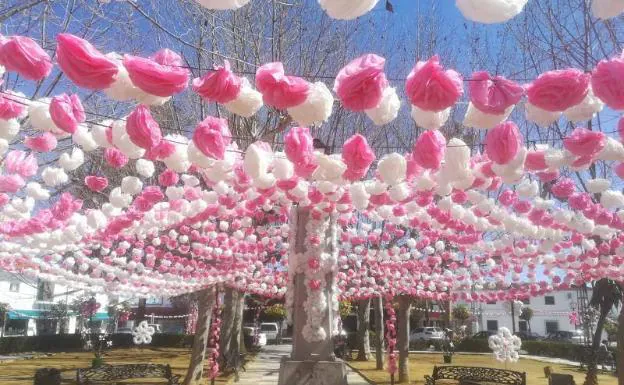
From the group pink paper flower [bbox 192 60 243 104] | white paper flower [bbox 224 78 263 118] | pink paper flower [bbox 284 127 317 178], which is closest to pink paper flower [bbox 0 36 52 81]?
pink paper flower [bbox 192 60 243 104]

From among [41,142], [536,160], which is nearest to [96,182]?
[41,142]

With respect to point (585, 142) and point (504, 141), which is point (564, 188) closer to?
point (585, 142)

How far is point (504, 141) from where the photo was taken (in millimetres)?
4117

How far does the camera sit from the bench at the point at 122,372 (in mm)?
8737

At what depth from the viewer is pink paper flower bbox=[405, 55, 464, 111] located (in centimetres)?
332

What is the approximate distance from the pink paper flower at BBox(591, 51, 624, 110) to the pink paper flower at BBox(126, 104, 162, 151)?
10.3 ft

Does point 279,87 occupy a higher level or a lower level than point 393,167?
higher

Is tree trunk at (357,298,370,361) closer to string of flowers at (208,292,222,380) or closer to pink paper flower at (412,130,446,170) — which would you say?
string of flowers at (208,292,222,380)

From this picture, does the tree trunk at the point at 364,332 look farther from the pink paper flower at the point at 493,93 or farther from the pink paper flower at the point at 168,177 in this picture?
the pink paper flower at the point at 493,93

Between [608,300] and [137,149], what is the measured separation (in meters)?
13.2

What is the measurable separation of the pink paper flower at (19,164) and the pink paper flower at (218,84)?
422 centimetres

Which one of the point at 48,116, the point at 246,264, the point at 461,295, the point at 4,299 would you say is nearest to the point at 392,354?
the point at 461,295

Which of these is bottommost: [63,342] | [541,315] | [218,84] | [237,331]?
[63,342]

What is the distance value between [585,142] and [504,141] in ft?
2.53
